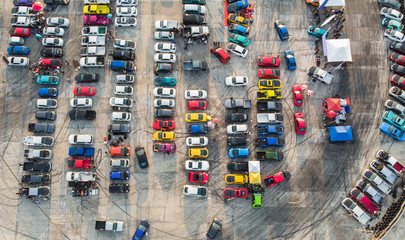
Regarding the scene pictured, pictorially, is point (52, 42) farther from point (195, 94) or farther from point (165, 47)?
point (195, 94)

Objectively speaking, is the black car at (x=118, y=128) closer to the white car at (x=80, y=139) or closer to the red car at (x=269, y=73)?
the white car at (x=80, y=139)

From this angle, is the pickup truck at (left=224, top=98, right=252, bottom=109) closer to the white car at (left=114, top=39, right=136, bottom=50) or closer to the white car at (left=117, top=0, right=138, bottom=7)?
the white car at (left=114, top=39, right=136, bottom=50)

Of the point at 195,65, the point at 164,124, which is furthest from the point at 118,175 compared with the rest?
the point at 195,65

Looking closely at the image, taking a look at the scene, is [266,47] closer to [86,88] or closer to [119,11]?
[119,11]

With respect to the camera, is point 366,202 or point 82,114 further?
point 82,114

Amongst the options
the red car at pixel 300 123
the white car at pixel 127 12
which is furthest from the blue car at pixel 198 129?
the white car at pixel 127 12

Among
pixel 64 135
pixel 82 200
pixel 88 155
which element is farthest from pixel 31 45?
pixel 82 200
